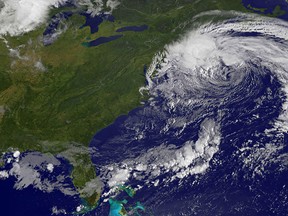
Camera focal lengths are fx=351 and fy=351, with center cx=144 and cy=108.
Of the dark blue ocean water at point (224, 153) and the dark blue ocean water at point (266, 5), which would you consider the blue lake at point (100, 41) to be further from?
the dark blue ocean water at point (266, 5)

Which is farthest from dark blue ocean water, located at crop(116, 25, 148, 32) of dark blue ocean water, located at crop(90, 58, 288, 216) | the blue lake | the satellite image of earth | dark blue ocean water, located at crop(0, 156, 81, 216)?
dark blue ocean water, located at crop(0, 156, 81, 216)

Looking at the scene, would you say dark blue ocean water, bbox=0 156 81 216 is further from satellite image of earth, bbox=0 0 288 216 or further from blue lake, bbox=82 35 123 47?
blue lake, bbox=82 35 123 47

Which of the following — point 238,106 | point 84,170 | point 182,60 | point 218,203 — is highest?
point 182,60

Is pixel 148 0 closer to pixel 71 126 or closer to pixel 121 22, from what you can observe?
pixel 121 22

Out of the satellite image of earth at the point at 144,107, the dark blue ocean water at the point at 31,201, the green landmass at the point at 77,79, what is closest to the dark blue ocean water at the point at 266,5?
the satellite image of earth at the point at 144,107

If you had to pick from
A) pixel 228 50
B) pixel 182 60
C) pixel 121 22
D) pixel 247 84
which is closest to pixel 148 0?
pixel 121 22

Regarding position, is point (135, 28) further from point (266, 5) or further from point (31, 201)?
point (31, 201)
